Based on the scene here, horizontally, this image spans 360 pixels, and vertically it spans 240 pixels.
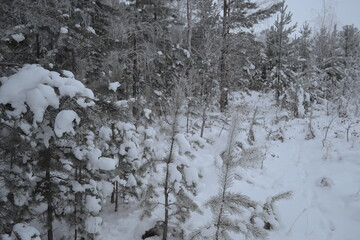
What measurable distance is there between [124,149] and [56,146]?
1.38 m

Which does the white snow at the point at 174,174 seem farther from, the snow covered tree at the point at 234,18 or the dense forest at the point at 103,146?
the snow covered tree at the point at 234,18

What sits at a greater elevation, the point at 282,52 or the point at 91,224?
the point at 282,52

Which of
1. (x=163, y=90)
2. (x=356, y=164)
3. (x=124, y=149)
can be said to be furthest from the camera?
(x=163, y=90)

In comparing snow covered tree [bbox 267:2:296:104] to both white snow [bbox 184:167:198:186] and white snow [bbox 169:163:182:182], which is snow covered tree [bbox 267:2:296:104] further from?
white snow [bbox 169:163:182:182]

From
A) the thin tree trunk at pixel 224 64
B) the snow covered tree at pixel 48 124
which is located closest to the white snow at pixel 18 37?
the snow covered tree at pixel 48 124

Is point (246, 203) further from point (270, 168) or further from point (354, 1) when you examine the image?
point (354, 1)

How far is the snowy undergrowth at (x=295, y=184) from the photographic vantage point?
4.48m

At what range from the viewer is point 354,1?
114 metres

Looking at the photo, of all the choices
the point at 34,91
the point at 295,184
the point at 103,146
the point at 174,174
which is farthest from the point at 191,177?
the point at 295,184

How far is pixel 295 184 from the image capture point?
247 inches

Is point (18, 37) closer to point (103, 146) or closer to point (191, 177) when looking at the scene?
point (103, 146)

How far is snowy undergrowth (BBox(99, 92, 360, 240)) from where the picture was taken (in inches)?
176

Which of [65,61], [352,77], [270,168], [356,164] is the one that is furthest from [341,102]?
[65,61]

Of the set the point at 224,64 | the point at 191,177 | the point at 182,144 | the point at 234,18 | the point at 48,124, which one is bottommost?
the point at 191,177
